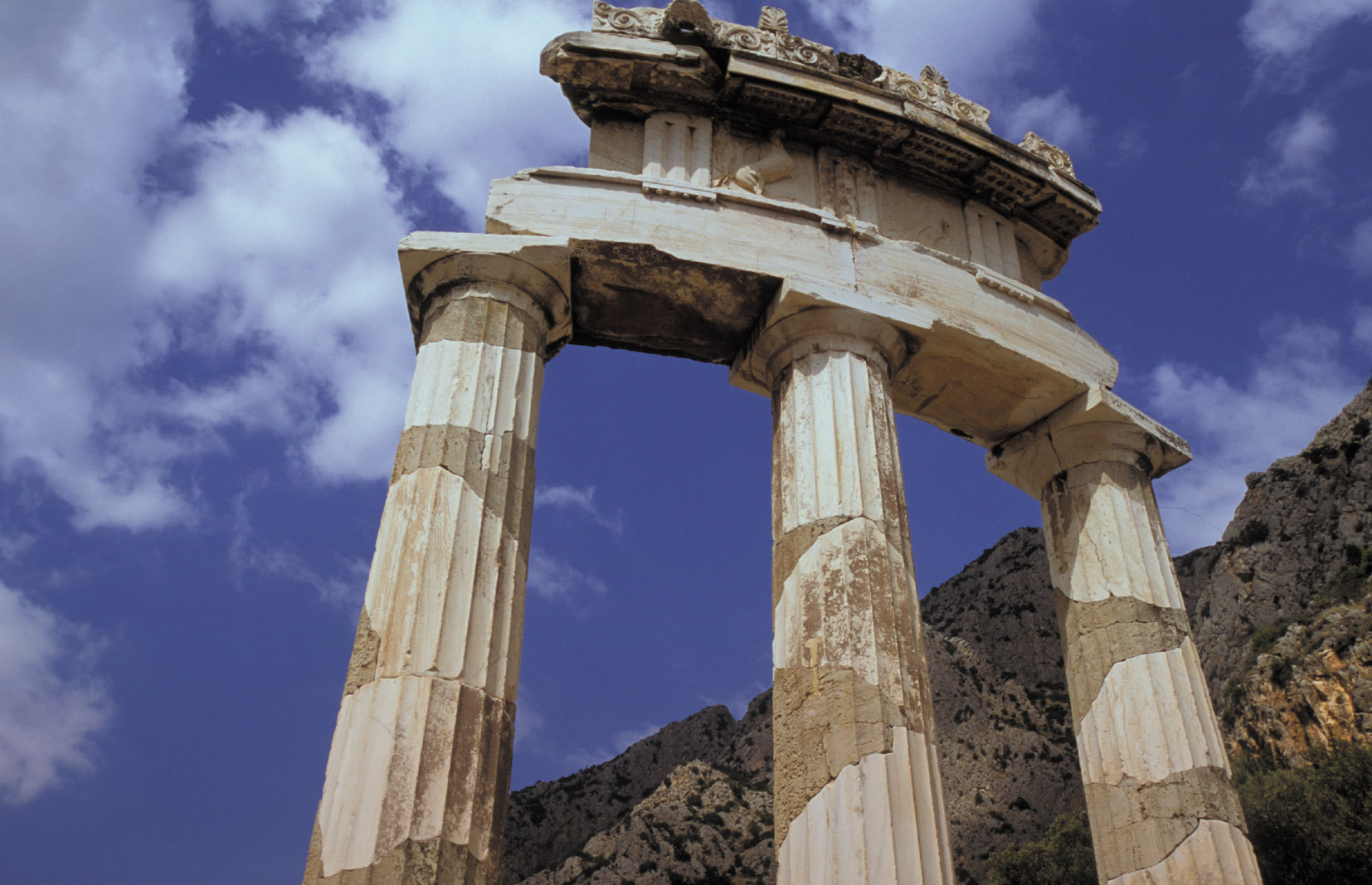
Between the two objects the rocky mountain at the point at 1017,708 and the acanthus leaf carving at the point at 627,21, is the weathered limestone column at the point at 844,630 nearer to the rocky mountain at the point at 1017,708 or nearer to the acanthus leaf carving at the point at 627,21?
the acanthus leaf carving at the point at 627,21

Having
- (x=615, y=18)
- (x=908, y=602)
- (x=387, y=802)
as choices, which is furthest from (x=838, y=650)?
(x=615, y=18)

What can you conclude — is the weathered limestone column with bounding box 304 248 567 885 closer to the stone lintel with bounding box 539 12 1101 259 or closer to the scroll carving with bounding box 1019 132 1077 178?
the stone lintel with bounding box 539 12 1101 259

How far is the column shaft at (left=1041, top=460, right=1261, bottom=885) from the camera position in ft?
28.9

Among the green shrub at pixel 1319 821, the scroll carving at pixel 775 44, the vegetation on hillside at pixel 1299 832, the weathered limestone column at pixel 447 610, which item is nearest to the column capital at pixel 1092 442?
the scroll carving at pixel 775 44

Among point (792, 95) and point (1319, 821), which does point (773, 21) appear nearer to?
point (792, 95)

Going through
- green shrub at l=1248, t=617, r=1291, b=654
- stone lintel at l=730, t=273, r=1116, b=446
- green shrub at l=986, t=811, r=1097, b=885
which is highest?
green shrub at l=1248, t=617, r=1291, b=654

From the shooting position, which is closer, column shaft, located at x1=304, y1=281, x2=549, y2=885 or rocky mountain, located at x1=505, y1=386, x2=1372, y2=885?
column shaft, located at x1=304, y1=281, x2=549, y2=885

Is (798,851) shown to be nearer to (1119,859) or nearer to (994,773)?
(1119,859)

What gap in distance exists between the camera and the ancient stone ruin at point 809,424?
22.8 feet

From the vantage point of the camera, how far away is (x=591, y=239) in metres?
9.38

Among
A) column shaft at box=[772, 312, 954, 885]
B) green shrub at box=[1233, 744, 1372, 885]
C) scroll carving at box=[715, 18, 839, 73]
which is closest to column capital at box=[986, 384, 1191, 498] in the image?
column shaft at box=[772, 312, 954, 885]

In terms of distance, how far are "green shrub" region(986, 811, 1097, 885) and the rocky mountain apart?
3.70 ft

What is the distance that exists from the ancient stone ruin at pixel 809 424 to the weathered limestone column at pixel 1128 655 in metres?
0.03

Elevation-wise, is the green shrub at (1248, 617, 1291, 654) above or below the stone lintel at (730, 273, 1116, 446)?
above
